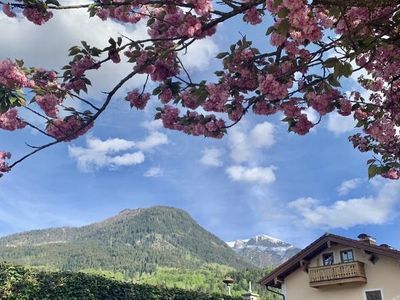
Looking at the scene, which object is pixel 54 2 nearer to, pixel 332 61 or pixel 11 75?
pixel 11 75

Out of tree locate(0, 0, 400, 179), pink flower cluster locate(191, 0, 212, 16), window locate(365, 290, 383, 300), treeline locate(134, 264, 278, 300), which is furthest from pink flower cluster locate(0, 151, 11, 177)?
treeline locate(134, 264, 278, 300)

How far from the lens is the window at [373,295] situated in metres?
22.6

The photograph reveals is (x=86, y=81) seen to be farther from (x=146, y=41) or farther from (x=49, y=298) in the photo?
(x=49, y=298)

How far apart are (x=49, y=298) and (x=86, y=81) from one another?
10344 millimetres

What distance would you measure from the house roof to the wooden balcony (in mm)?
762

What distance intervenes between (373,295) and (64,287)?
14308 mm

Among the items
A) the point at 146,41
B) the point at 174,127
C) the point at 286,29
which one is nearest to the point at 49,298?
the point at 174,127

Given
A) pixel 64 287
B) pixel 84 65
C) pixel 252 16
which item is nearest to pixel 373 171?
pixel 252 16

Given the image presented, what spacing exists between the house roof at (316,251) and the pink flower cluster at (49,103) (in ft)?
64.0

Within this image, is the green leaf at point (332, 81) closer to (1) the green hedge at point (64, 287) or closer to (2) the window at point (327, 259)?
(1) the green hedge at point (64, 287)

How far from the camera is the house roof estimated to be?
72.2ft

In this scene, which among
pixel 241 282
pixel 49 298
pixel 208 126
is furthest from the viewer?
pixel 241 282

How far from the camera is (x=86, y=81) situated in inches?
190

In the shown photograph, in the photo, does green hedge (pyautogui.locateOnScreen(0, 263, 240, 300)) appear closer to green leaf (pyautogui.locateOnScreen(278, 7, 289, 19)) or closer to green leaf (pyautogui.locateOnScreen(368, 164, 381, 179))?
green leaf (pyautogui.locateOnScreen(368, 164, 381, 179))
